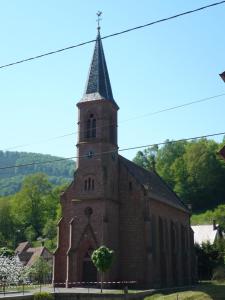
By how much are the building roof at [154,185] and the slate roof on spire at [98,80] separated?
7.11 metres

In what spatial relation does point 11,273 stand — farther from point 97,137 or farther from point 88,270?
point 97,137

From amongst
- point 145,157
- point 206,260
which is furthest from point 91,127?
point 145,157

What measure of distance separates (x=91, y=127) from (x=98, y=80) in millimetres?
5376

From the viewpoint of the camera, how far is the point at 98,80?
161ft

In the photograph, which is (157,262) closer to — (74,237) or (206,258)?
(74,237)

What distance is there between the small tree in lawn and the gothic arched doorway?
374 cm

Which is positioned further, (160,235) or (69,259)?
(160,235)

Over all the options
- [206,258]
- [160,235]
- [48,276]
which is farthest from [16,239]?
[160,235]

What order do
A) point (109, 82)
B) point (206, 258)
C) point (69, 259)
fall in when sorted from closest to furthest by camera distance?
point (69, 259), point (109, 82), point (206, 258)

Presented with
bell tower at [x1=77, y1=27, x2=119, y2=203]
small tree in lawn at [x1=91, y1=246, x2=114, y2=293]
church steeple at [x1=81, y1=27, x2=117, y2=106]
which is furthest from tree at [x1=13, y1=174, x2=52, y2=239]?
small tree in lawn at [x1=91, y1=246, x2=114, y2=293]

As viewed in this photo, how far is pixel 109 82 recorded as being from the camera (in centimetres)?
4997

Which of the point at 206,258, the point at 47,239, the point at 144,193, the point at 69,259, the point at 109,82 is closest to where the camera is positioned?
the point at 69,259

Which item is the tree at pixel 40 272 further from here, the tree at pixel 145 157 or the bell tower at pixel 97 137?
the tree at pixel 145 157

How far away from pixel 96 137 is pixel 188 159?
61087 millimetres
